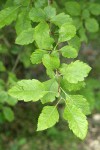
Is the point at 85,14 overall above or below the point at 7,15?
below

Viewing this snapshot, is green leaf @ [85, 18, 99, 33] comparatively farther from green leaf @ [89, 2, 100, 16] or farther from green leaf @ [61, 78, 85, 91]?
green leaf @ [61, 78, 85, 91]

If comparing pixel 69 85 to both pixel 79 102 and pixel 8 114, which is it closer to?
pixel 79 102

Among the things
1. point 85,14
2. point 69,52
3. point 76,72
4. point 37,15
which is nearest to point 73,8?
point 85,14

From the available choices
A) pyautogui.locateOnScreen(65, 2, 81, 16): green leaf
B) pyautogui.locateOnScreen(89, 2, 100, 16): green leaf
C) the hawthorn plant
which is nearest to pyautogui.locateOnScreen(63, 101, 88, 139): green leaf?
the hawthorn plant

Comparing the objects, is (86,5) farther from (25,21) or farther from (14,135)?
(14,135)

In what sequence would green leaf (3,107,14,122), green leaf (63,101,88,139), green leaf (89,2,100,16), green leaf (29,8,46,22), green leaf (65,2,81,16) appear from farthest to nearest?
green leaf (3,107,14,122) < green leaf (89,2,100,16) < green leaf (65,2,81,16) < green leaf (29,8,46,22) < green leaf (63,101,88,139)

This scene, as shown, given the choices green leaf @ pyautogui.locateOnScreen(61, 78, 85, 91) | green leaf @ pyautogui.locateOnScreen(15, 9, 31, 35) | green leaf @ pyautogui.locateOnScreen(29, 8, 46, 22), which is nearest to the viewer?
green leaf @ pyautogui.locateOnScreen(61, 78, 85, 91)

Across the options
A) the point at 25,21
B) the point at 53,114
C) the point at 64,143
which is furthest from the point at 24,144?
the point at 53,114
